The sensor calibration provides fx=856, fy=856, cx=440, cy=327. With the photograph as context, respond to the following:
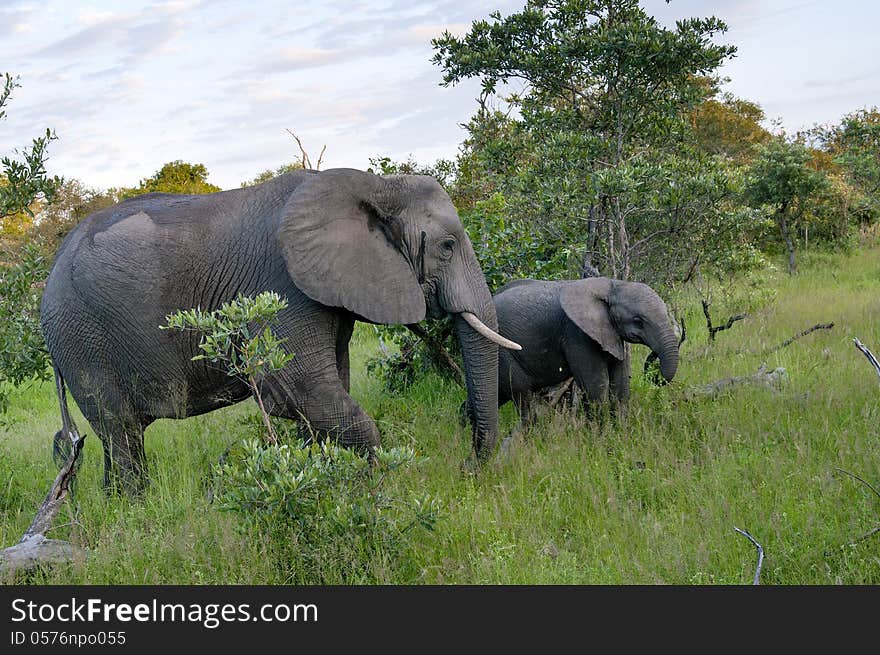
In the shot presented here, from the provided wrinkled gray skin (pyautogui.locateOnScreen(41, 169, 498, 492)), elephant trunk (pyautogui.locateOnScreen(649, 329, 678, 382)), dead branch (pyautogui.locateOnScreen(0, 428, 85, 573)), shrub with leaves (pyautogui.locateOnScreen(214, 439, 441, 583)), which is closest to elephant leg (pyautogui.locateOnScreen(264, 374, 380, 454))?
wrinkled gray skin (pyautogui.locateOnScreen(41, 169, 498, 492))

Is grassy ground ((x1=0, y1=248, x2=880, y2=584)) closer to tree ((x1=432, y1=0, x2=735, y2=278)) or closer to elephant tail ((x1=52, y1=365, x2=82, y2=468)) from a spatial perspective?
elephant tail ((x1=52, y1=365, x2=82, y2=468))

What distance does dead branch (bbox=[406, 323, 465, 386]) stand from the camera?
25.4 feet

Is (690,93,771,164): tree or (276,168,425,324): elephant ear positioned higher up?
(276,168,425,324): elephant ear

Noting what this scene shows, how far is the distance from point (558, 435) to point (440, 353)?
205cm

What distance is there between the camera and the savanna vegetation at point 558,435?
4523 millimetres

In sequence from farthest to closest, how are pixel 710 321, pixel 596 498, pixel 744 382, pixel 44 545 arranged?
pixel 710 321 → pixel 744 382 → pixel 596 498 → pixel 44 545

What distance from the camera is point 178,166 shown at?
30.5 metres

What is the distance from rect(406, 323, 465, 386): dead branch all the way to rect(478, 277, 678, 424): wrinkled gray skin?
740 millimetres

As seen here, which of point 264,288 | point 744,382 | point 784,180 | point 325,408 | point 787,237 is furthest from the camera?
point 784,180

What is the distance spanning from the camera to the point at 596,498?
540 cm

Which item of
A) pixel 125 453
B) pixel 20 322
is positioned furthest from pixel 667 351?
pixel 20 322

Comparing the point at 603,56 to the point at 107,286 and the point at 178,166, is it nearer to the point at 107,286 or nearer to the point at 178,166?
the point at 107,286

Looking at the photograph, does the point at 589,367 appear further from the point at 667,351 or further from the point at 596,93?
the point at 596,93

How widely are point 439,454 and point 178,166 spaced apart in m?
26.4
